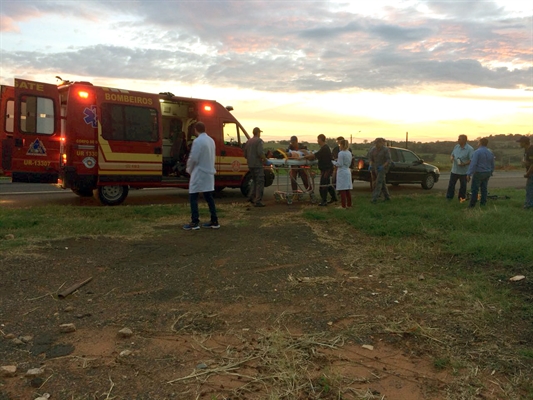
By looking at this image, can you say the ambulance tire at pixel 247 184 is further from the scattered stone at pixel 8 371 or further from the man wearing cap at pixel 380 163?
the scattered stone at pixel 8 371

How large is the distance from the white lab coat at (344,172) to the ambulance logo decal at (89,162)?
572 cm

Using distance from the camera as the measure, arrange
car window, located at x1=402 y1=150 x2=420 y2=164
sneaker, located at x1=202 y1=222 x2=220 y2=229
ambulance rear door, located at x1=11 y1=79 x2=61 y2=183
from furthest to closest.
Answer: car window, located at x1=402 y1=150 x2=420 y2=164 < ambulance rear door, located at x1=11 y1=79 x2=61 y2=183 < sneaker, located at x1=202 y1=222 x2=220 y2=229

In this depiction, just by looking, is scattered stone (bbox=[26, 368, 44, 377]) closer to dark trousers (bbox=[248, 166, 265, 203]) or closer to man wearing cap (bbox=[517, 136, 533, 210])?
dark trousers (bbox=[248, 166, 265, 203])

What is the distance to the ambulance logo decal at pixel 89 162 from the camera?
35.0 feet

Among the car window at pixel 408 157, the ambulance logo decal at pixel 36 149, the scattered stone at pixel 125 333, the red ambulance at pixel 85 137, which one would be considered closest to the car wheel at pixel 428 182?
the car window at pixel 408 157

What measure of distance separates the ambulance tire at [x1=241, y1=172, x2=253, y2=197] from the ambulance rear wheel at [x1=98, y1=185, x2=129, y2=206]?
360 cm

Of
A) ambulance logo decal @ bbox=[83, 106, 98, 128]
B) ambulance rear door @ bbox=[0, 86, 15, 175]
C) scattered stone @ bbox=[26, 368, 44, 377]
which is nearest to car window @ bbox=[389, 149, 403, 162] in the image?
ambulance logo decal @ bbox=[83, 106, 98, 128]

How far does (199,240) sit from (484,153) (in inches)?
280

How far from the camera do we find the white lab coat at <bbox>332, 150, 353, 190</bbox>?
1088 cm

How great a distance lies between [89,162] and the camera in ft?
35.2

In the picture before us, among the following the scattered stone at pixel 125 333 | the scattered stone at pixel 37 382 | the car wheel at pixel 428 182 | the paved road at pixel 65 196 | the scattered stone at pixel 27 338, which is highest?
the car wheel at pixel 428 182

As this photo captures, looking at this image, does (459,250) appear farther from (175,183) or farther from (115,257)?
(175,183)

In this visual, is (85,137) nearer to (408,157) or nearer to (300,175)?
(300,175)

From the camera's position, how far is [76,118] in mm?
10484
